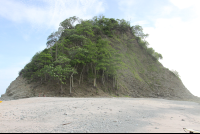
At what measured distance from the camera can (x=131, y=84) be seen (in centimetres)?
2689

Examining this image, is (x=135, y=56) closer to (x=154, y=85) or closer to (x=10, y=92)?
(x=154, y=85)

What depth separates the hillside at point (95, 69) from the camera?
2006cm

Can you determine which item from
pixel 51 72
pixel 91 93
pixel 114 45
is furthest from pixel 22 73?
pixel 114 45

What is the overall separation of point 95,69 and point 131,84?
9189mm

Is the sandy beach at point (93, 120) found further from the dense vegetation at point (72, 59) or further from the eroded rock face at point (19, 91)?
the eroded rock face at point (19, 91)

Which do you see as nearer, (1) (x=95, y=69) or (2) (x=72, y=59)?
(2) (x=72, y=59)

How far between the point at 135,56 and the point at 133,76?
8.51 m

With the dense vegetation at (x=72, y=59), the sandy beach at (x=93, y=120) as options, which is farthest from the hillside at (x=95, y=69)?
the sandy beach at (x=93, y=120)

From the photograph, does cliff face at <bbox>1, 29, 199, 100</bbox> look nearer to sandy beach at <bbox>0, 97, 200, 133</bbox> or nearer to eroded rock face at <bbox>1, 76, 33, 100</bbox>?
eroded rock face at <bbox>1, 76, 33, 100</bbox>

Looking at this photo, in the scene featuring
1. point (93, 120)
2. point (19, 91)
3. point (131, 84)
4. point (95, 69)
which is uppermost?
point (95, 69)

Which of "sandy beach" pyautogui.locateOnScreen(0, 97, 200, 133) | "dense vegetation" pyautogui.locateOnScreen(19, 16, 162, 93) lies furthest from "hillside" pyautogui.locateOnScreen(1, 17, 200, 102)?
"sandy beach" pyautogui.locateOnScreen(0, 97, 200, 133)

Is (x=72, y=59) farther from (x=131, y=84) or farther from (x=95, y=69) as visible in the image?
(x=131, y=84)

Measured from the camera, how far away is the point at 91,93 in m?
20.5

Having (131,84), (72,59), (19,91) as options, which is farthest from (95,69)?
(19,91)
